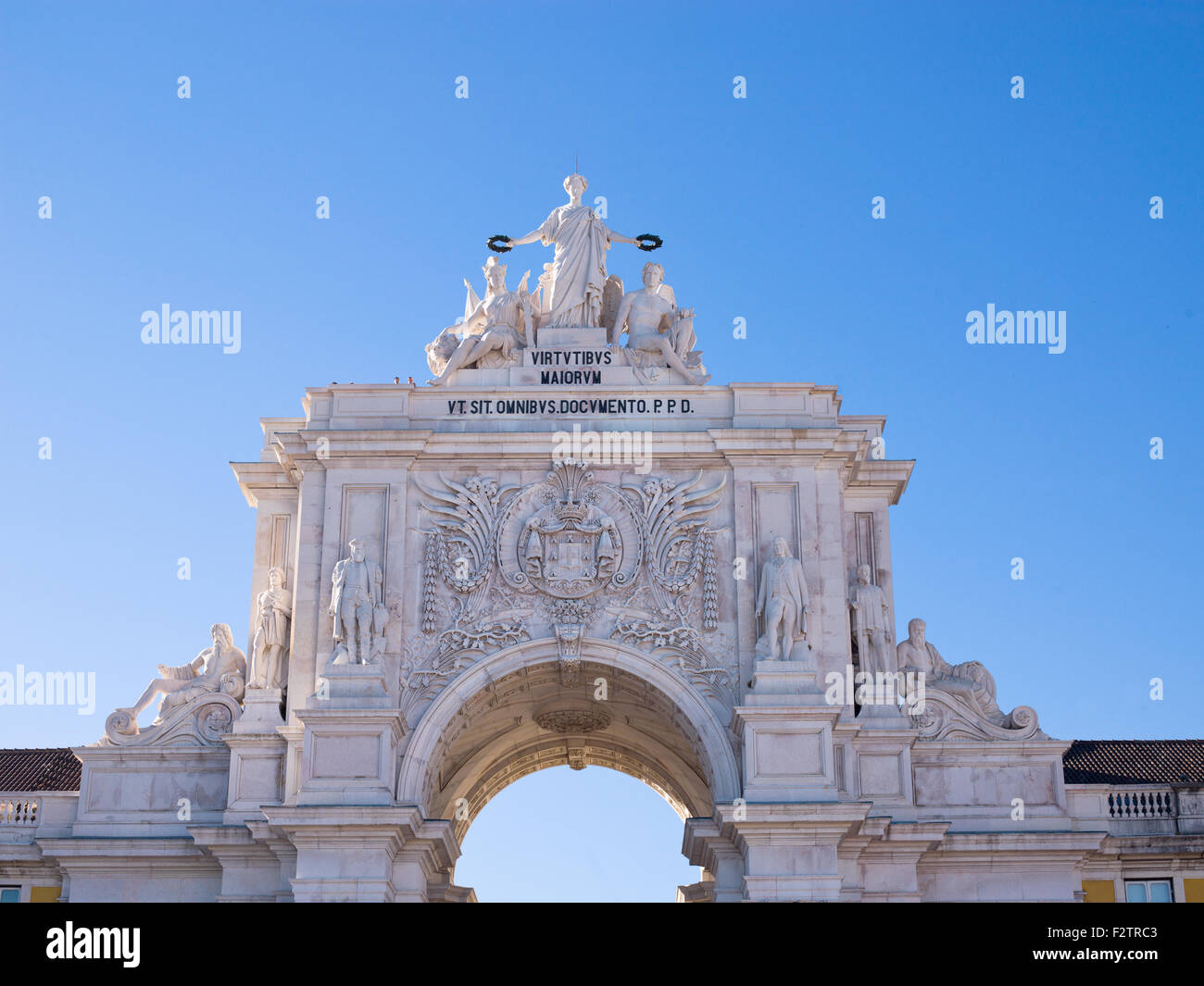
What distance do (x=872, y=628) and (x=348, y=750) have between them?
9.05m

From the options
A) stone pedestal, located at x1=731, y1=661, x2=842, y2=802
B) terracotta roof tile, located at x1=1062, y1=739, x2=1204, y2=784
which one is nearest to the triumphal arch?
stone pedestal, located at x1=731, y1=661, x2=842, y2=802

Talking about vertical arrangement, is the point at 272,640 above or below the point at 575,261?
below

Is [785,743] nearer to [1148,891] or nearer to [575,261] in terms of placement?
[1148,891]

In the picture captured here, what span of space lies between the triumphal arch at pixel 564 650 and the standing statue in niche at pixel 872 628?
2.5 inches

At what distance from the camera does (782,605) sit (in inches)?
1110

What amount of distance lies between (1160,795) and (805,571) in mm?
7700

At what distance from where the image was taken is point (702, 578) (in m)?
29.2

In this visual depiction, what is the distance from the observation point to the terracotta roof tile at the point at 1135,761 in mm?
36031

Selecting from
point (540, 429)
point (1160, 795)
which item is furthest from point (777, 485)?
point (1160, 795)

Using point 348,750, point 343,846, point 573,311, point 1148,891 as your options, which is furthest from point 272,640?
point 1148,891

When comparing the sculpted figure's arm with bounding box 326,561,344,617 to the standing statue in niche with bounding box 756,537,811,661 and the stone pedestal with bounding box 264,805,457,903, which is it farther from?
the standing statue in niche with bounding box 756,537,811,661

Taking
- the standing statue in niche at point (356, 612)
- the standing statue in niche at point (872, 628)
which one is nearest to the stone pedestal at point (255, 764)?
the standing statue in niche at point (356, 612)

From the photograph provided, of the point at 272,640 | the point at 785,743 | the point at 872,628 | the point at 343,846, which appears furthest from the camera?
the point at 872,628
